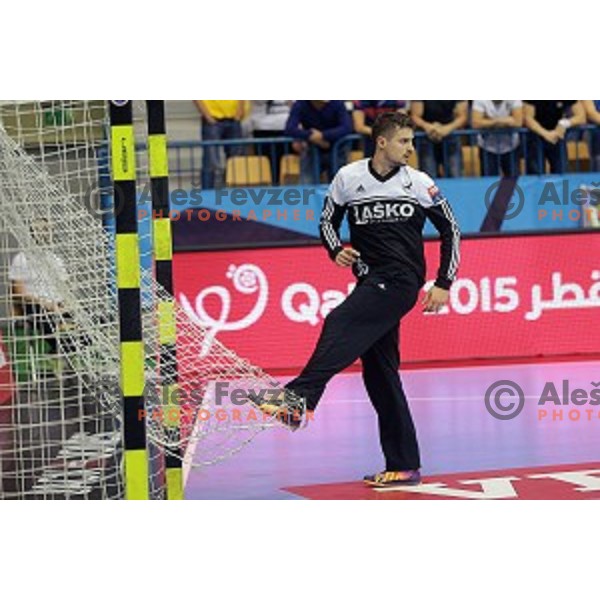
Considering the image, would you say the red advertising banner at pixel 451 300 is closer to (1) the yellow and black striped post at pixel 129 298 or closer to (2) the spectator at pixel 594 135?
(2) the spectator at pixel 594 135

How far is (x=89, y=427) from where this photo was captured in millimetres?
14117

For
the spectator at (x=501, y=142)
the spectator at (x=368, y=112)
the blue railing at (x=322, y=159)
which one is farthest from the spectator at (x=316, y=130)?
the spectator at (x=501, y=142)

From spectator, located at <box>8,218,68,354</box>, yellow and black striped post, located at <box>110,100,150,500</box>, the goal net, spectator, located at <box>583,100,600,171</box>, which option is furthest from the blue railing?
yellow and black striped post, located at <box>110,100,150,500</box>

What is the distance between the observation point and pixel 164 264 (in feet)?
34.7

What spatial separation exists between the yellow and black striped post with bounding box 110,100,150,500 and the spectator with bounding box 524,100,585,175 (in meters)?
10.7

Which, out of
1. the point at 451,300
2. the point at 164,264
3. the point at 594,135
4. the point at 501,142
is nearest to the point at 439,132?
the point at 501,142

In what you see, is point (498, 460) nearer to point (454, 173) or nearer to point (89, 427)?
Result: point (89, 427)

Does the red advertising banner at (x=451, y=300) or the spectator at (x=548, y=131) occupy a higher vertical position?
the spectator at (x=548, y=131)

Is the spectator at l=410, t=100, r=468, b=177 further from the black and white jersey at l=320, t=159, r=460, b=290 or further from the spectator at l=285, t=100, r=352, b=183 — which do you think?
the black and white jersey at l=320, t=159, r=460, b=290

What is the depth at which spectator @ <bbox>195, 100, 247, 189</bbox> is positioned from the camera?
1934 cm

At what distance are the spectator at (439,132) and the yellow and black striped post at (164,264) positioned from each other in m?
8.98

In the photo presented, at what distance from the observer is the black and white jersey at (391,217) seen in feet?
35.7

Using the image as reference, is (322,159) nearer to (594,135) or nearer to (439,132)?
(439,132)

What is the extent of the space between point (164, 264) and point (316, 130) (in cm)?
869
